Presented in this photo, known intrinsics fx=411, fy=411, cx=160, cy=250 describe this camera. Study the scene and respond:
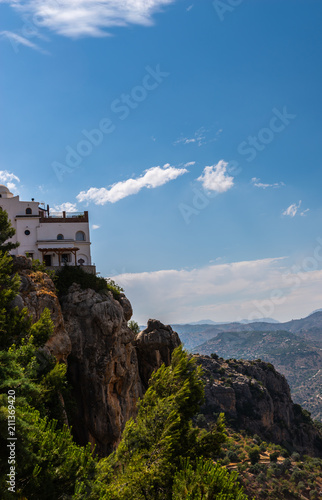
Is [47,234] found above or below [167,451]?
above

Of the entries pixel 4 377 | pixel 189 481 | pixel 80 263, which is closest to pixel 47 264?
pixel 80 263

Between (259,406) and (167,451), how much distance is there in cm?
8241

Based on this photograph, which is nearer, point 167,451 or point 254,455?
point 167,451

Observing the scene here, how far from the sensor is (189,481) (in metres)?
15.9

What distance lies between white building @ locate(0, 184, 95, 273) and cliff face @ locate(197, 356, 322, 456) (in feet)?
183

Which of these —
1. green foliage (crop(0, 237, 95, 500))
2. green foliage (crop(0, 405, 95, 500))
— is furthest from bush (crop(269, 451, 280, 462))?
green foliage (crop(0, 405, 95, 500))

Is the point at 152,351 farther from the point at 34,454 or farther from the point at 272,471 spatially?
the point at 34,454

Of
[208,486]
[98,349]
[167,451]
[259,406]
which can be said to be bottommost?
[259,406]

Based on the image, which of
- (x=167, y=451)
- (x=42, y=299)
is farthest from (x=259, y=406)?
(x=167, y=451)

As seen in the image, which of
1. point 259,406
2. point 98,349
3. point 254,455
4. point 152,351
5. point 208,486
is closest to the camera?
point 208,486

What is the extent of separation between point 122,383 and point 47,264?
16094 millimetres

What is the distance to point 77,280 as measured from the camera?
143 ft

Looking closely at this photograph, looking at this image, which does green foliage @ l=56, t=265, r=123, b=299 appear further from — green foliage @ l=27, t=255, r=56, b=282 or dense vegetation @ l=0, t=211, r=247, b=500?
dense vegetation @ l=0, t=211, r=247, b=500

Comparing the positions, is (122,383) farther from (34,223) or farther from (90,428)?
(34,223)
